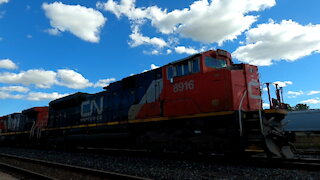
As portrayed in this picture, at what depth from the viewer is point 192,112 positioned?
8742 mm

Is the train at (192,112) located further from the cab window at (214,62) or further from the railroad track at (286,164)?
the railroad track at (286,164)

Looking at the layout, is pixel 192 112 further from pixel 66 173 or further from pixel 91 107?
pixel 91 107

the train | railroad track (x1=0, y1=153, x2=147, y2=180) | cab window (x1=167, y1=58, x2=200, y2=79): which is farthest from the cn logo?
cab window (x1=167, y1=58, x2=200, y2=79)

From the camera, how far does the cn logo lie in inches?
542

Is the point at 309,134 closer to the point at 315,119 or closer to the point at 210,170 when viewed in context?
the point at 315,119

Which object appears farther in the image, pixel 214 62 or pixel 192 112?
pixel 214 62

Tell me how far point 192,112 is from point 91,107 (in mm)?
7796

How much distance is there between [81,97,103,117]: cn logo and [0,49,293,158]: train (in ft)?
0.33

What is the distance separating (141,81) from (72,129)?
686cm

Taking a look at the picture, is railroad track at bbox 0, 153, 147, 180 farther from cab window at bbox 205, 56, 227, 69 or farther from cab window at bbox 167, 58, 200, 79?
cab window at bbox 205, 56, 227, 69

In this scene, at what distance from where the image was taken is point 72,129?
15.4m

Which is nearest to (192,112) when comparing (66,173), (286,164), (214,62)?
(214,62)

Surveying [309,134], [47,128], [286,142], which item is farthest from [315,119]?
[47,128]

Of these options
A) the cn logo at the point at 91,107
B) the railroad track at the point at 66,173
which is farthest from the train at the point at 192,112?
the railroad track at the point at 66,173
